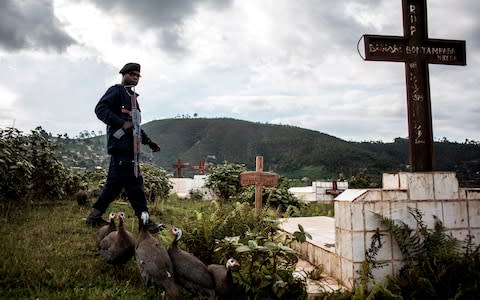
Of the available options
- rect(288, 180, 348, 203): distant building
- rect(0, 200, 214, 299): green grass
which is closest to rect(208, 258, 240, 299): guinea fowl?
rect(0, 200, 214, 299): green grass

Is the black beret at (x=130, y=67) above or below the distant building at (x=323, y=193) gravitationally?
above

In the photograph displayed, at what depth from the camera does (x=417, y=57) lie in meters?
→ 4.46

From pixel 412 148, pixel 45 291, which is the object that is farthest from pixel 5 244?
pixel 412 148

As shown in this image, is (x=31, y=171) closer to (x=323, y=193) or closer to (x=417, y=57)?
(x=417, y=57)

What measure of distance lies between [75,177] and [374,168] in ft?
85.5

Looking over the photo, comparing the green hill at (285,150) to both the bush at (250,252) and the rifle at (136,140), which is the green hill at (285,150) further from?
the bush at (250,252)

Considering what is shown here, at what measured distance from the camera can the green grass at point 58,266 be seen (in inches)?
133

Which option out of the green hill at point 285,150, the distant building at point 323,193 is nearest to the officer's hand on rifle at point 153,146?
the distant building at point 323,193

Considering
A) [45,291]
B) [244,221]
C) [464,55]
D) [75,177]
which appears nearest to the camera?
[45,291]

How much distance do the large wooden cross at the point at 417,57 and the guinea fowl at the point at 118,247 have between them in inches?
131

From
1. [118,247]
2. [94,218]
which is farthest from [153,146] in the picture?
[118,247]

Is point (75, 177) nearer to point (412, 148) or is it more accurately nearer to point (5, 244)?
point (5, 244)

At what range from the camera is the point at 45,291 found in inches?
131

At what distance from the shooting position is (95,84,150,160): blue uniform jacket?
5238 millimetres
